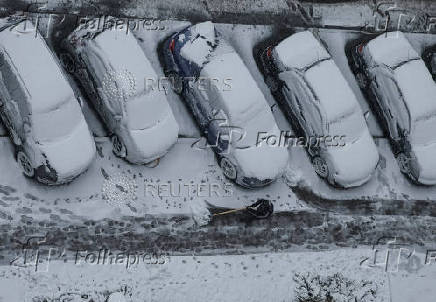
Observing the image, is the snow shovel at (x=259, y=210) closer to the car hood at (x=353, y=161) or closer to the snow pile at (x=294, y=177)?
the snow pile at (x=294, y=177)

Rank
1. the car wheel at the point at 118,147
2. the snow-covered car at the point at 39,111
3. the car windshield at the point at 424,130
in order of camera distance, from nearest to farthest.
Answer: the snow-covered car at the point at 39,111
the car wheel at the point at 118,147
the car windshield at the point at 424,130

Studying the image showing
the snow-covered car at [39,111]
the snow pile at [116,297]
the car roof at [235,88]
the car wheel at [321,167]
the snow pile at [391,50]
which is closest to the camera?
the snow-covered car at [39,111]

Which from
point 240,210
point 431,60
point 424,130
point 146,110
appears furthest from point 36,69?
point 431,60

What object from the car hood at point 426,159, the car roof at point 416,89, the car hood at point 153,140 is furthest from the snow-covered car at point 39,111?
the car hood at point 426,159

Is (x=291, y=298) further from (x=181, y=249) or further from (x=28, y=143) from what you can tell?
(x=28, y=143)

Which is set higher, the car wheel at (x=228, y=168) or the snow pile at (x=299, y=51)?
the snow pile at (x=299, y=51)

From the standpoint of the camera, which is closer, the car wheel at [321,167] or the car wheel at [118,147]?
the car wheel at [118,147]

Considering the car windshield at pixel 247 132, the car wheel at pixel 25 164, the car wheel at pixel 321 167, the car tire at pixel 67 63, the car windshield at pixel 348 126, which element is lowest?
the car wheel at pixel 321 167

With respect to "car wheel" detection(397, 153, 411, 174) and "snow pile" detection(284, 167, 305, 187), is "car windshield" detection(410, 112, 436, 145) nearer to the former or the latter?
"car wheel" detection(397, 153, 411, 174)
